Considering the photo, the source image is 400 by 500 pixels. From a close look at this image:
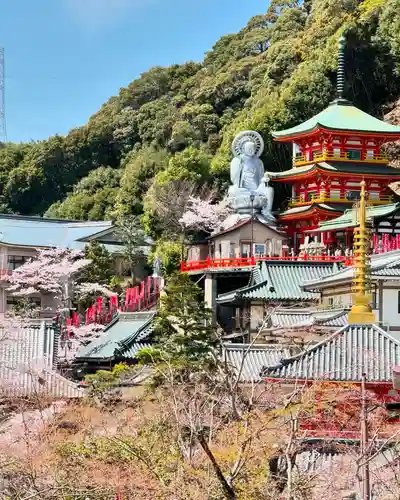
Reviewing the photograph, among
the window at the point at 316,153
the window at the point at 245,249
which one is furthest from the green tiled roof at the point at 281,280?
the window at the point at 316,153

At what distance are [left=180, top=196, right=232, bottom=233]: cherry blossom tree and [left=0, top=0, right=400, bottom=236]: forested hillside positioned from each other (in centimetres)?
310

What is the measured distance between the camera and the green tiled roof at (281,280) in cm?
3938

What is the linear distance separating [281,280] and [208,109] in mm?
34658

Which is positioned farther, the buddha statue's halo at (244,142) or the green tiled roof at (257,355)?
the buddha statue's halo at (244,142)

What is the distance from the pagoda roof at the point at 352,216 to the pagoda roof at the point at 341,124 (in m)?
6.54

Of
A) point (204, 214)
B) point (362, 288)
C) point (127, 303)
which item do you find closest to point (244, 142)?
point (204, 214)

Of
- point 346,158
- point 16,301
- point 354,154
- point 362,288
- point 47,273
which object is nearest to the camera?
point 362,288

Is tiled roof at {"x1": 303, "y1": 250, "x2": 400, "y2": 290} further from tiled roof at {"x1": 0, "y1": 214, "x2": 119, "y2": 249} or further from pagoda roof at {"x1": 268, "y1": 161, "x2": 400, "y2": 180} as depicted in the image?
tiled roof at {"x1": 0, "y1": 214, "x2": 119, "y2": 249}

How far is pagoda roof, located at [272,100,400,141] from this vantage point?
55.2 meters

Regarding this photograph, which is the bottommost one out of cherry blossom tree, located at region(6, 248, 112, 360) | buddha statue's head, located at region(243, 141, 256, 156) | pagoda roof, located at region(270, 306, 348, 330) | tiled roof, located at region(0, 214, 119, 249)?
pagoda roof, located at region(270, 306, 348, 330)

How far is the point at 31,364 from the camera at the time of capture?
29.7 m

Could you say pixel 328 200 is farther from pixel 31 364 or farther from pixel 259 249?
pixel 31 364

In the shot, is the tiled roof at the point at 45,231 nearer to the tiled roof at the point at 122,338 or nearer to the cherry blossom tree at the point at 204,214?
the cherry blossom tree at the point at 204,214

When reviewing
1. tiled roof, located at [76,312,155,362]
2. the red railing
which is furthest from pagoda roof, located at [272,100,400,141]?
tiled roof, located at [76,312,155,362]
